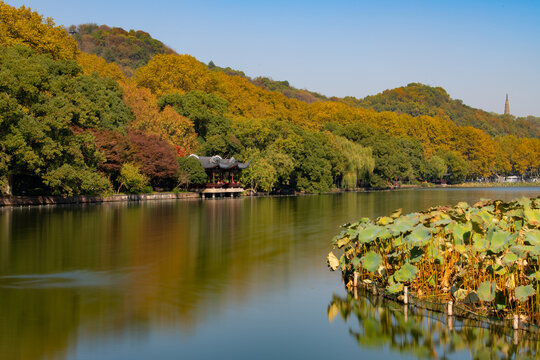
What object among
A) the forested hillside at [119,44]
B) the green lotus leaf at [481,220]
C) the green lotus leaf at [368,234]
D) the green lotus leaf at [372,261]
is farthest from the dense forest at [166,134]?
the green lotus leaf at [481,220]

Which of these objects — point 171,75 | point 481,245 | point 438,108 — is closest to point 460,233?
point 481,245

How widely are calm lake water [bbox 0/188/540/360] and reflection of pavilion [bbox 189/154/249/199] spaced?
90.8 ft

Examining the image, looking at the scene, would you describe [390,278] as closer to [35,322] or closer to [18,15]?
[35,322]

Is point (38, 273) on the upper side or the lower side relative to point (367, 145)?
lower

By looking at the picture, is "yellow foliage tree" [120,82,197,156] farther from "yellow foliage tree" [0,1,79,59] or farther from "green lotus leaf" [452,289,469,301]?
"green lotus leaf" [452,289,469,301]

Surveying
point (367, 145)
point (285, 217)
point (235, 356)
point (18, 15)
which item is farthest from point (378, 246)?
point (367, 145)

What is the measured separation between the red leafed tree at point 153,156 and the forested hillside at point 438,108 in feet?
351

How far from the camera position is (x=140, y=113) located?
4572 cm

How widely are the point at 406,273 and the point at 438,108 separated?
147803 mm

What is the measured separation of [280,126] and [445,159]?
152ft

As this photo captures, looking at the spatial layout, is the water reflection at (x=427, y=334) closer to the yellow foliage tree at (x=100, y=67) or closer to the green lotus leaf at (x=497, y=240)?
the green lotus leaf at (x=497, y=240)

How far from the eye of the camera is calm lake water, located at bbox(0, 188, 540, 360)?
300 inches

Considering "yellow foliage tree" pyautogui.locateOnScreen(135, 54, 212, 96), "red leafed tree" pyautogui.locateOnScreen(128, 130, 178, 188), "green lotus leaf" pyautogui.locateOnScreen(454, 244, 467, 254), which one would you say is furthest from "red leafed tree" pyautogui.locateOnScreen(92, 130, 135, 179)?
"green lotus leaf" pyautogui.locateOnScreen(454, 244, 467, 254)

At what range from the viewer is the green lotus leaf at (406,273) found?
9289 mm
